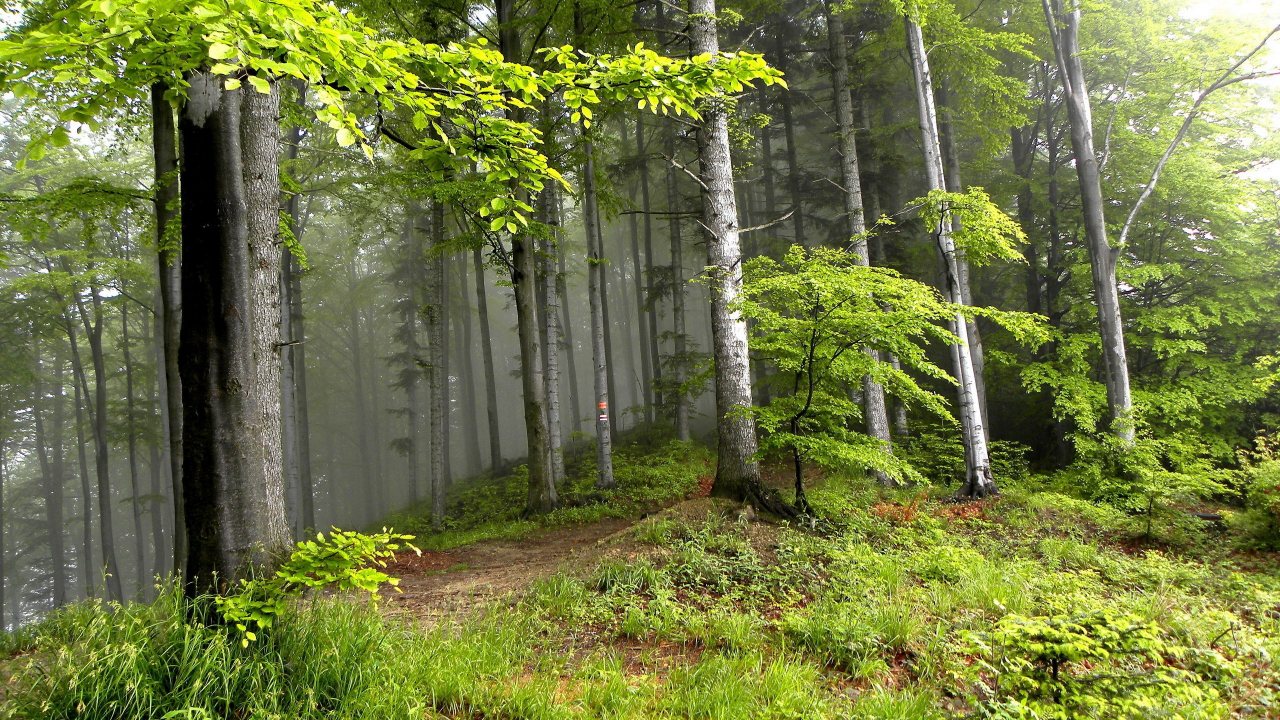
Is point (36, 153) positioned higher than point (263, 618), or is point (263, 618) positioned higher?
point (36, 153)

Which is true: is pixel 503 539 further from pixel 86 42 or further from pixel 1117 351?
pixel 1117 351

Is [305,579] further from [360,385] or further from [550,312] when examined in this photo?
[360,385]

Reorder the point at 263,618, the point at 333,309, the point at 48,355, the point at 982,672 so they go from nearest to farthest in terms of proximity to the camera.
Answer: the point at 263,618, the point at 982,672, the point at 48,355, the point at 333,309

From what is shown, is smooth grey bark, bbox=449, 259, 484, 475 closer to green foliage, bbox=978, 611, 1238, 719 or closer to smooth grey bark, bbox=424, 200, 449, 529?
smooth grey bark, bbox=424, 200, 449, 529

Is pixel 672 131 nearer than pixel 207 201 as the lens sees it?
No

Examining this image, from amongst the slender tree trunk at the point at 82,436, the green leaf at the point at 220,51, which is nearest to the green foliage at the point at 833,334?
the green leaf at the point at 220,51

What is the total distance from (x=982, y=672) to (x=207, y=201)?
5.22 metres

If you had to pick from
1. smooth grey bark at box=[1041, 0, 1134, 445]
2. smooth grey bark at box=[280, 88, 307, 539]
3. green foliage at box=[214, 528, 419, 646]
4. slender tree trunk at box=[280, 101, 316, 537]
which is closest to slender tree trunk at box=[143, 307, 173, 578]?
slender tree trunk at box=[280, 101, 316, 537]

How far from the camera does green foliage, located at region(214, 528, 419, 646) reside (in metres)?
2.67

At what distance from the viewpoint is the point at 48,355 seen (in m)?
22.1

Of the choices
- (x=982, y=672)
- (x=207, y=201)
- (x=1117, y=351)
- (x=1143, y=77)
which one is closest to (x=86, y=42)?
(x=207, y=201)

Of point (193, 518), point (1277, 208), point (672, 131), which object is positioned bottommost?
point (193, 518)

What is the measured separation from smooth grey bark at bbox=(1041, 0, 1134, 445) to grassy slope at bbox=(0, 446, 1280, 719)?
3.99 m

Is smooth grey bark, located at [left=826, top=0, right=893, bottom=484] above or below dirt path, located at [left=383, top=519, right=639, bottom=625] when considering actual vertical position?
above
